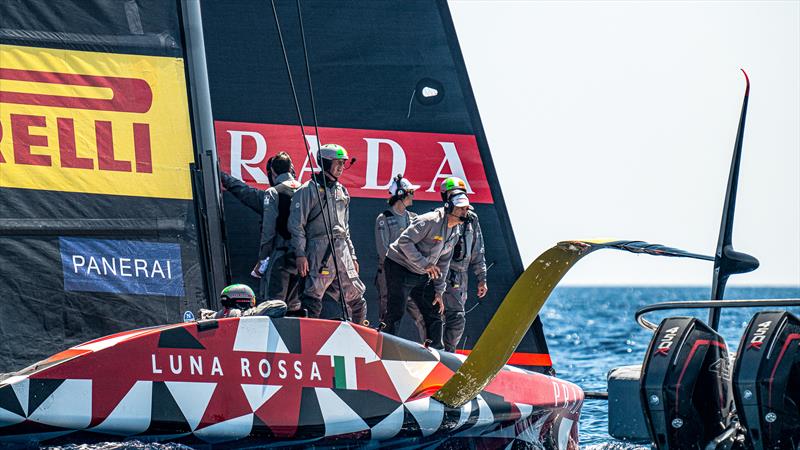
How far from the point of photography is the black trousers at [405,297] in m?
8.56

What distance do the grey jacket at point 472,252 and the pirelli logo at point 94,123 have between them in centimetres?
208

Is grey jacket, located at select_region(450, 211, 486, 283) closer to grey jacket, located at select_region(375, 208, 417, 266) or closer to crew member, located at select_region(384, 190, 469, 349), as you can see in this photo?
crew member, located at select_region(384, 190, 469, 349)

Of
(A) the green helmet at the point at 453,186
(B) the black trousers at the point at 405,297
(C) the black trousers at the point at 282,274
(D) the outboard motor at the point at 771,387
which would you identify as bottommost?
(D) the outboard motor at the point at 771,387

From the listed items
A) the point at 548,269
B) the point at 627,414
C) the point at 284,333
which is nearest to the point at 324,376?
the point at 284,333

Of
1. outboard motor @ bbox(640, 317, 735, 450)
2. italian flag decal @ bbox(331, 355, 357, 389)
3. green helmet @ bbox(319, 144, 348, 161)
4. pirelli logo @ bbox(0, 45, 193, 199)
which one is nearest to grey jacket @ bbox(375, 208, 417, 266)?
green helmet @ bbox(319, 144, 348, 161)

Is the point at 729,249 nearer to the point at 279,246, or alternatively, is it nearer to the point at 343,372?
the point at 343,372

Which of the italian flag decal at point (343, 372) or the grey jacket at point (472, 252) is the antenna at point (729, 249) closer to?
the grey jacket at point (472, 252)

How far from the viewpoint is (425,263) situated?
8.46 m

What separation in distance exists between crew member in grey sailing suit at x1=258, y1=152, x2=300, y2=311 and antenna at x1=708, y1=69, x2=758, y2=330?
249 cm

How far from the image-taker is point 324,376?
6164mm

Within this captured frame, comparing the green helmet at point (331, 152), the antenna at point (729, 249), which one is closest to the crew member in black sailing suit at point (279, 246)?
the green helmet at point (331, 152)

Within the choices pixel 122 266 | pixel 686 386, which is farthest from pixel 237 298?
pixel 686 386

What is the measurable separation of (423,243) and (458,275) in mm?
533

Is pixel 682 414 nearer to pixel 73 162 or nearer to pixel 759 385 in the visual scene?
pixel 759 385
